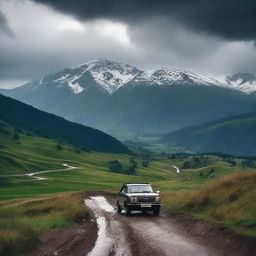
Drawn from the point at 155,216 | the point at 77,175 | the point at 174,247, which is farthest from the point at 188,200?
the point at 77,175

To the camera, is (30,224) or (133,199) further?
(133,199)

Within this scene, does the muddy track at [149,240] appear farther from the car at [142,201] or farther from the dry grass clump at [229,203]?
the car at [142,201]

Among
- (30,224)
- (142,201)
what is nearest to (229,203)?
(142,201)

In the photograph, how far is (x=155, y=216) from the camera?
3875cm

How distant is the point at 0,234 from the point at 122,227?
943 centimetres

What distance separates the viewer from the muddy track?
22.0 m

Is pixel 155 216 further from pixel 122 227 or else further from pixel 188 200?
pixel 122 227

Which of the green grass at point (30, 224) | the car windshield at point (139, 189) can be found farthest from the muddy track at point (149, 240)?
the car windshield at point (139, 189)

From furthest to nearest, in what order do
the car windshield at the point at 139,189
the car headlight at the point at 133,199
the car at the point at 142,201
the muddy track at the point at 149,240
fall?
the car windshield at the point at 139,189
the car headlight at the point at 133,199
the car at the point at 142,201
the muddy track at the point at 149,240

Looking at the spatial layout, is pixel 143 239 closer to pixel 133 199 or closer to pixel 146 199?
pixel 146 199

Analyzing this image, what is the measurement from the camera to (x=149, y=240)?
1008 inches

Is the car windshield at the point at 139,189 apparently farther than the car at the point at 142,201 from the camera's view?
Yes


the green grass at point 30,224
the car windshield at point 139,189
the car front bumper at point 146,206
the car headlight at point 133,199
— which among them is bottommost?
the green grass at point 30,224

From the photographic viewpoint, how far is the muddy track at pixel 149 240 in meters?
22.0
